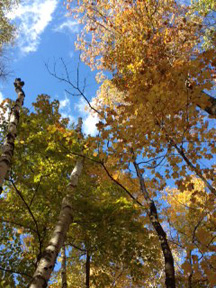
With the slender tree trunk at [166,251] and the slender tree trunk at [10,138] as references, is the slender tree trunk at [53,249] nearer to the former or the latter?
the slender tree trunk at [10,138]

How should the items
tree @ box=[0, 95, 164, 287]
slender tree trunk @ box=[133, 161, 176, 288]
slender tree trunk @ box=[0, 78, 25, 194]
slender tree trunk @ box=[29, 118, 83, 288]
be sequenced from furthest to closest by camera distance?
tree @ box=[0, 95, 164, 287], slender tree trunk @ box=[0, 78, 25, 194], slender tree trunk @ box=[133, 161, 176, 288], slender tree trunk @ box=[29, 118, 83, 288]

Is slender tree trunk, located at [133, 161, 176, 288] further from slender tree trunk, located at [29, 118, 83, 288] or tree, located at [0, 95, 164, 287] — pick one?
slender tree trunk, located at [29, 118, 83, 288]

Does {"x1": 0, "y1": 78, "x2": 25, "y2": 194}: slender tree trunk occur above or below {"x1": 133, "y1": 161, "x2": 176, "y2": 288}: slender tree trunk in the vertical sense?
above

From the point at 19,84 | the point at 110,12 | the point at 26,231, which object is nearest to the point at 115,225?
the point at 26,231

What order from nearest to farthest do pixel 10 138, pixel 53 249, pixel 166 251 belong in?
pixel 53 249 < pixel 166 251 < pixel 10 138

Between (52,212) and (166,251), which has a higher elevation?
(52,212)

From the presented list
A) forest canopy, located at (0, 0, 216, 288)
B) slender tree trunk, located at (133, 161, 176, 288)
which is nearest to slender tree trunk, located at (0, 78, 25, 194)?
forest canopy, located at (0, 0, 216, 288)

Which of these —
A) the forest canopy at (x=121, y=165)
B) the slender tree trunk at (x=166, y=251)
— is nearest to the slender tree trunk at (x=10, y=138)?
the forest canopy at (x=121, y=165)

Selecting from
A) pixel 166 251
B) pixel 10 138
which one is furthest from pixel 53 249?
pixel 10 138

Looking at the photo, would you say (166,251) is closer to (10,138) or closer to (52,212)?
(52,212)

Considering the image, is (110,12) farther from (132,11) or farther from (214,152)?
(214,152)

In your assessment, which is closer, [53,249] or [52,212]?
[53,249]

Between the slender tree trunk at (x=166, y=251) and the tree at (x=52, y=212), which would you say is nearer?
the slender tree trunk at (x=166, y=251)

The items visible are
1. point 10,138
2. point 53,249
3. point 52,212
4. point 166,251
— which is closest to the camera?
point 53,249
